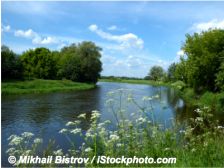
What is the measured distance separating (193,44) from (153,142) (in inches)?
1355

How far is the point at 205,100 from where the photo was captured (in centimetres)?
3284

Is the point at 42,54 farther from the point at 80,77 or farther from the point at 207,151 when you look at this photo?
the point at 207,151

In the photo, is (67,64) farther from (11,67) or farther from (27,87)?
(27,87)

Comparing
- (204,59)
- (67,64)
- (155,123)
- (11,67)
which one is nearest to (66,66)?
(67,64)

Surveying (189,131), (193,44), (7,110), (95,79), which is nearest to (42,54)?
(95,79)

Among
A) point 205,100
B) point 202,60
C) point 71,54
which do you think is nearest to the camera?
point 205,100

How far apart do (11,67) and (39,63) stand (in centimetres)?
1645

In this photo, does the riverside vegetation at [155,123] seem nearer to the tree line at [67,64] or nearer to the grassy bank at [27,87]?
the tree line at [67,64]

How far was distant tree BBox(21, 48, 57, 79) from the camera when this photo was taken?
6956 centimetres

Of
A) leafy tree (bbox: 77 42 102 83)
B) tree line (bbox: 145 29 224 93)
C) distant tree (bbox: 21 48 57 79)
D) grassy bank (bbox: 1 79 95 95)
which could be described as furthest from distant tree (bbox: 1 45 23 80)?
tree line (bbox: 145 29 224 93)

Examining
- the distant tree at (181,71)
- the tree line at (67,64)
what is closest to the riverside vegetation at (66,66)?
the tree line at (67,64)

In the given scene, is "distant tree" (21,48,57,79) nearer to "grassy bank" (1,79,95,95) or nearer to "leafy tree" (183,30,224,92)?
"grassy bank" (1,79,95,95)

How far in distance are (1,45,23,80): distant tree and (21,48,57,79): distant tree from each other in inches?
481

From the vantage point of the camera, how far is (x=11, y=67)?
177 ft
